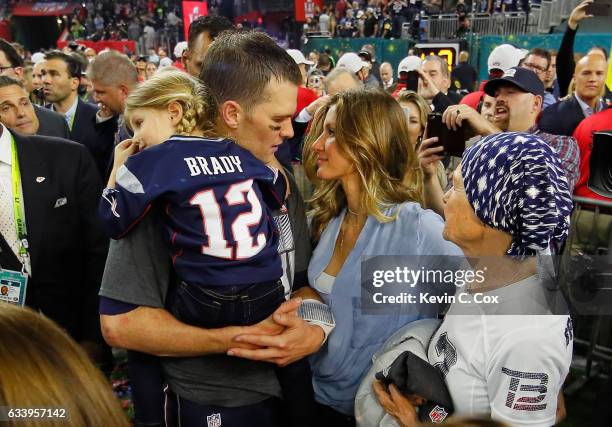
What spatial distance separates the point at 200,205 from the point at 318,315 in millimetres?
523

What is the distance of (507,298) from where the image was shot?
124 cm

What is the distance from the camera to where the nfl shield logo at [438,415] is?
1239mm

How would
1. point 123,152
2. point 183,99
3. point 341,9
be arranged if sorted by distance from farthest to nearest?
point 341,9
point 123,152
point 183,99

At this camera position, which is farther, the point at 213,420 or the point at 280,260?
the point at 280,260

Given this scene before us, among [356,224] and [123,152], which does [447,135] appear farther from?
[123,152]

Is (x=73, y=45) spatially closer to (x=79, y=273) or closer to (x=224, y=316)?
(x=79, y=273)

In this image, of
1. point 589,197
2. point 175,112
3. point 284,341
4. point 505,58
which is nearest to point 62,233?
point 175,112

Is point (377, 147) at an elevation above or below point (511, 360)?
above

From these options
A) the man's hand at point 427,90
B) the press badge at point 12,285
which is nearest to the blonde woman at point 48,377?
the press badge at point 12,285

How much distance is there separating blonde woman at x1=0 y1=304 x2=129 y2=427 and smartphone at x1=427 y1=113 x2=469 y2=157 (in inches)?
69.7

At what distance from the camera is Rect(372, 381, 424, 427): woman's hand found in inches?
50.7

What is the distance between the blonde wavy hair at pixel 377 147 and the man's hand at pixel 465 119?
0.41m

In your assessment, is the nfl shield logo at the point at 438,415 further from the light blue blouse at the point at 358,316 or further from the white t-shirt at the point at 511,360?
the light blue blouse at the point at 358,316

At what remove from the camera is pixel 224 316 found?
1375 mm
